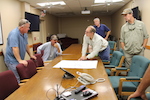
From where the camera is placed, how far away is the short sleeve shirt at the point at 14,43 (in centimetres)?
265

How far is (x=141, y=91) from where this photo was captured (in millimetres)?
1321

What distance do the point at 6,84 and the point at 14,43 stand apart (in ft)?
3.69

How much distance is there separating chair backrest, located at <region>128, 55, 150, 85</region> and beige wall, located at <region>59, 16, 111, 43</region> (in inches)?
370

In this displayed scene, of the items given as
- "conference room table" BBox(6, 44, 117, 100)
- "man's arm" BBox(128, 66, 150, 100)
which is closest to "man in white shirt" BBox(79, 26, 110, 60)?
"conference room table" BBox(6, 44, 117, 100)

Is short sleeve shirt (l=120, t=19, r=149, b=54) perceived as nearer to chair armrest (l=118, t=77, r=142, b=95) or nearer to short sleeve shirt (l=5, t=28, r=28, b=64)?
chair armrest (l=118, t=77, r=142, b=95)

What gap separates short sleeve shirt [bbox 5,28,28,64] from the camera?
265 centimetres

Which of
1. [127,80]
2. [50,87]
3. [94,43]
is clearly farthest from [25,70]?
[127,80]

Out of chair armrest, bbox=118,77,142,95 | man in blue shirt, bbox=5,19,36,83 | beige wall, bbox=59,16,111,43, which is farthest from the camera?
beige wall, bbox=59,16,111,43

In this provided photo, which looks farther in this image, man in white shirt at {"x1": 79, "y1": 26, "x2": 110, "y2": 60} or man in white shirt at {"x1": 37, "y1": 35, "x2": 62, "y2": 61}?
man in white shirt at {"x1": 37, "y1": 35, "x2": 62, "y2": 61}

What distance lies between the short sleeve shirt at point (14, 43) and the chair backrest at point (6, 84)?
101 centimetres

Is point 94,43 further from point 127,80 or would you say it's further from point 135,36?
point 127,80

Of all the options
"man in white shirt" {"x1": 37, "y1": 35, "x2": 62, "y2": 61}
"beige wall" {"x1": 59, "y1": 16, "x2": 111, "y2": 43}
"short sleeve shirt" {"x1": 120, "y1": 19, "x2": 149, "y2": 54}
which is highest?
"beige wall" {"x1": 59, "y1": 16, "x2": 111, "y2": 43}

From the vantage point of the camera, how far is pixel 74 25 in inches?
457

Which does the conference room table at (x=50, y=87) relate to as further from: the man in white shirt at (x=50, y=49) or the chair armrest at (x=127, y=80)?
the man in white shirt at (x=50, y=49)
